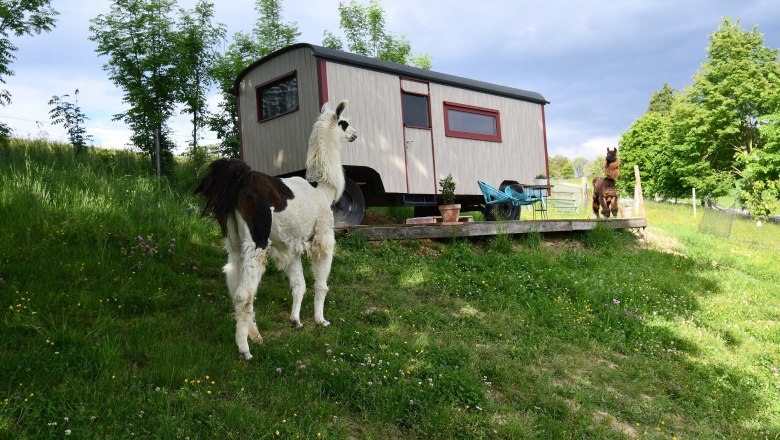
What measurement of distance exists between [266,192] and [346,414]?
1.91 metres

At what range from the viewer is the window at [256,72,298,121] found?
9.12 metres

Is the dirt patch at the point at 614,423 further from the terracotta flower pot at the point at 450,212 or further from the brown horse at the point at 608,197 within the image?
the brown horse at the point at 608,197

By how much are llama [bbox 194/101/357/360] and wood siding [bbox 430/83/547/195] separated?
4.84m

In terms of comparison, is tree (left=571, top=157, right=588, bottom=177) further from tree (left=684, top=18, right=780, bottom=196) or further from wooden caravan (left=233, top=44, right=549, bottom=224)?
wooden caravan (left=233, top=44, right=549, bottom=224)

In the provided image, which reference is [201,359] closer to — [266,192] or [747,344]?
[266,192]

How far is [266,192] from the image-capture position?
4.40 m

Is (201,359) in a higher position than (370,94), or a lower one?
lower

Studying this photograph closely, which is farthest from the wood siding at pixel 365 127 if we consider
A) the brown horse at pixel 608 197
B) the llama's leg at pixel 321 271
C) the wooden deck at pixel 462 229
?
the llama's leg at pixel 321 271

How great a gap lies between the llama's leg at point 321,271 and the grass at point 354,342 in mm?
141

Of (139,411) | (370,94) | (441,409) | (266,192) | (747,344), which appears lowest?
(747,344)

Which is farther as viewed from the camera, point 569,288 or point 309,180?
point 569,288

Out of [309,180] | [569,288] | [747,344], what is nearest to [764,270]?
[747,344]

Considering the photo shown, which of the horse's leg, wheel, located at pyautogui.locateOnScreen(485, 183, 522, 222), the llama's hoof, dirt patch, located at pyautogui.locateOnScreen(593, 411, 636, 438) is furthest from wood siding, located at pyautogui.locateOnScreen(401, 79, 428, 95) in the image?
dirt patch, located at pyautogui.locateOnScreen(593, 411, 636, 438)

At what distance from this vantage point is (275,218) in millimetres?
4562
